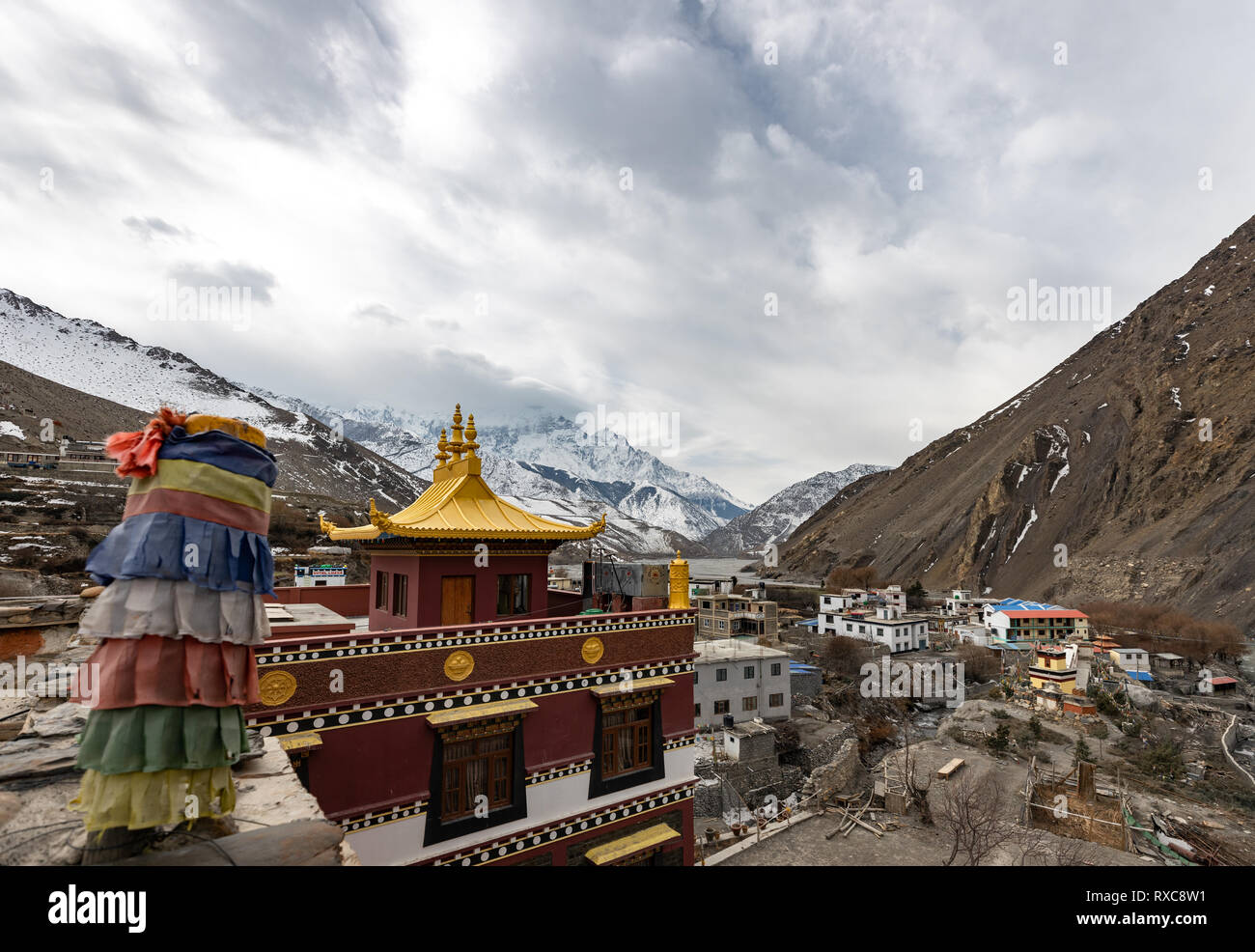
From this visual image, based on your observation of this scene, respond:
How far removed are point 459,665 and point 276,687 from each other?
2329mm

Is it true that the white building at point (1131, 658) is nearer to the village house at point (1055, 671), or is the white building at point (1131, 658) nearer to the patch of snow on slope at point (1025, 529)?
the village house at point (1055, 671)

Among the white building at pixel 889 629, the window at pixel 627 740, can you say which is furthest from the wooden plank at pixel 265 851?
the white building at pixel 889 629

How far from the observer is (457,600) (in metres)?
10.5

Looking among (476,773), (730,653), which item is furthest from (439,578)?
(730,653)

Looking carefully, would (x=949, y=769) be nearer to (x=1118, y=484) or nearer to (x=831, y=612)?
(x=831, y=612)

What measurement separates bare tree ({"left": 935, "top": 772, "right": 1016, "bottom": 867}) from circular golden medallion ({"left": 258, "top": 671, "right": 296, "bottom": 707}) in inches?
688

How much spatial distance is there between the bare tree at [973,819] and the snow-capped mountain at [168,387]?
128m

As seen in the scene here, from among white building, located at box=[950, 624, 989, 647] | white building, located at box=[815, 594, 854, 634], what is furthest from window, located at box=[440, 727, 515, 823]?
white building, located at box=[815, 594, 854, 634]

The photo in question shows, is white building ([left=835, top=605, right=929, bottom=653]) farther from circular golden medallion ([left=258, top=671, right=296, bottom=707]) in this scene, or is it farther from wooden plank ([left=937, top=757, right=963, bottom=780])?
circular golden medallion ([left=258, top=671, right=296, bottom=707])
